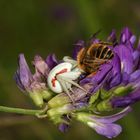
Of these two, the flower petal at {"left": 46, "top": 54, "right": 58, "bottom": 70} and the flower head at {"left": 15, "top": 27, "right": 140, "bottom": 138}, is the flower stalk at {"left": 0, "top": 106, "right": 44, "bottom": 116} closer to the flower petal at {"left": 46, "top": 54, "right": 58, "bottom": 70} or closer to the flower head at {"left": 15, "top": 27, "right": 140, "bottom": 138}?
the flower head at {"left": 15, "top": 27, "right": 140, "bottom": 138}

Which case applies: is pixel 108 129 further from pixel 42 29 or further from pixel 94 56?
pixel 42 29

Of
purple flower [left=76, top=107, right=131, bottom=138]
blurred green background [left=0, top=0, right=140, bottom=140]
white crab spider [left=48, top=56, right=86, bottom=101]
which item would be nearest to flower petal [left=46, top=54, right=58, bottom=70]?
white crab spider [left=48, top=56, right=86, bottom=101]

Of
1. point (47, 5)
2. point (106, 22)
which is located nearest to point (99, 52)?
point (106, 22)

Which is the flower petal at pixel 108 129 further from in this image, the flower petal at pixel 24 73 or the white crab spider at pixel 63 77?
the flower petal at pixel 24 73

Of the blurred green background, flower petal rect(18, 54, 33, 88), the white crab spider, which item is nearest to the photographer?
the white crab spider

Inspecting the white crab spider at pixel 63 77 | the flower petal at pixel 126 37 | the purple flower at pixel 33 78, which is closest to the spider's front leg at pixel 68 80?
the white crab spider at pixel 63 77

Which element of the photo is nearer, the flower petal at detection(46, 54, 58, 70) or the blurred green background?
the flower petal at detection(46, 54, 58, 70)

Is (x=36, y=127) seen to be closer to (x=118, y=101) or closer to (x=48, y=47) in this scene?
(x=48, y=47)

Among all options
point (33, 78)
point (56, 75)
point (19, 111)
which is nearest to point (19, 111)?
point (19, 111)
